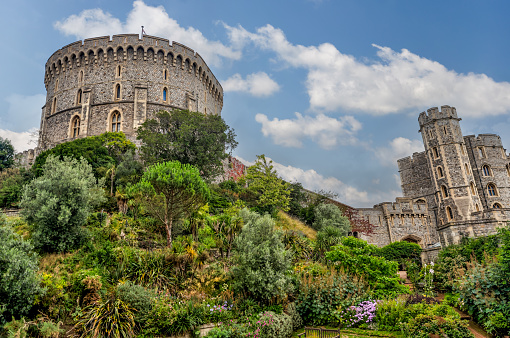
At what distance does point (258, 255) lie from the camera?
1230 cm

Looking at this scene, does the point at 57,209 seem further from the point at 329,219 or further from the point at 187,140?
the point at 329,219

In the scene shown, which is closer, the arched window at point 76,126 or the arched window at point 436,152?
the arched window at point 76,126

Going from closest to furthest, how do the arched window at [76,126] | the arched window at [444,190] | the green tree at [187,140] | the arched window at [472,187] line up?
the green tree at [187,140], the arched window at [76,126], the arched window at [472,187], the arched window at [444,190]

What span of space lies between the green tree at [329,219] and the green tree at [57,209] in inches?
812

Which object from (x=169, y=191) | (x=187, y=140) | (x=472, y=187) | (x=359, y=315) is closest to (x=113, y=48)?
(x=187, y=140)

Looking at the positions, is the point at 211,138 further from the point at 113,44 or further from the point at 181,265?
the point at 113,44

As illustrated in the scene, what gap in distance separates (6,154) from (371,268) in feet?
106

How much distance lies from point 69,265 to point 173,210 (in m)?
4.33

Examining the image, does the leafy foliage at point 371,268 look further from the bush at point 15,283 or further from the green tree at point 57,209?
the bush at point 15,283

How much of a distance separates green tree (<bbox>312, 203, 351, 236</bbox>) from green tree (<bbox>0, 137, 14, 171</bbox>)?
2693 cm

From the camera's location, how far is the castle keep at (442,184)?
3700cm

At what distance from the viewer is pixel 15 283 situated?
8.90 meters

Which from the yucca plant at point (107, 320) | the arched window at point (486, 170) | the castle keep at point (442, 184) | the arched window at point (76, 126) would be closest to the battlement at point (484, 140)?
the castle keep at point (442, 184)

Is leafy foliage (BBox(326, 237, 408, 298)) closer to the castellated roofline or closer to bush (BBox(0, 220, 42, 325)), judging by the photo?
bush (BBox(0, 220, 42, 325))
